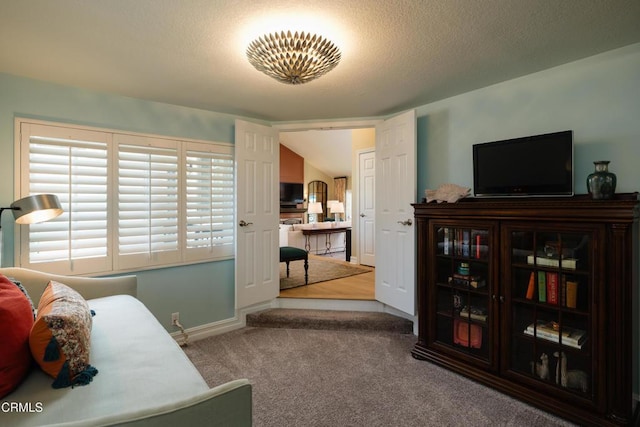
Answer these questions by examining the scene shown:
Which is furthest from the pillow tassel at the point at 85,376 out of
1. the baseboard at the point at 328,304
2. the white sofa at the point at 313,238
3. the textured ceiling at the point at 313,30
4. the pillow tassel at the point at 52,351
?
the white sofa at the point at 313,238

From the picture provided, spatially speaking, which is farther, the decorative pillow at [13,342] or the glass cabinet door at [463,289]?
the glass cabinet door at [463,289]

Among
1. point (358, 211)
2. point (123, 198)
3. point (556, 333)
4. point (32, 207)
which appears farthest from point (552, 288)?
point (358, 211)

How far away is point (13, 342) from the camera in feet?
3.69

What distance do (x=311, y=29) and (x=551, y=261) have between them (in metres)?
2.06

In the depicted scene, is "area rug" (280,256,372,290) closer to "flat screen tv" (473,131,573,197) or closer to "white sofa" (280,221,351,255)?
"white sofa" (280,221,351,255)

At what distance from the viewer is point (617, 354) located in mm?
1714

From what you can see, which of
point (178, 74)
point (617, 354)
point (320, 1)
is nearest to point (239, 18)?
point (320, 1)

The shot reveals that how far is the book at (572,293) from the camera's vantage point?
74.2 inches

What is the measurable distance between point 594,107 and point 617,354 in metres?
1.57

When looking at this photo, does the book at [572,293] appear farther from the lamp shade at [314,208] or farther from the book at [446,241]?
the lamp shade at [314,208]

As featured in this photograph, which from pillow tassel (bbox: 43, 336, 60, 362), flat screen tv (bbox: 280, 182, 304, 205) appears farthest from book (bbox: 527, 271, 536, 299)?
flat screen tv (bbox: 280, 182, 304, 205)

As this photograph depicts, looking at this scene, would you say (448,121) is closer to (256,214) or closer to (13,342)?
(256,214)

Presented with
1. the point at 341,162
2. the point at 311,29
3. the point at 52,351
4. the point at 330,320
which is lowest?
the point at 330,320

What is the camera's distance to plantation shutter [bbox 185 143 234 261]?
10.2 ft
